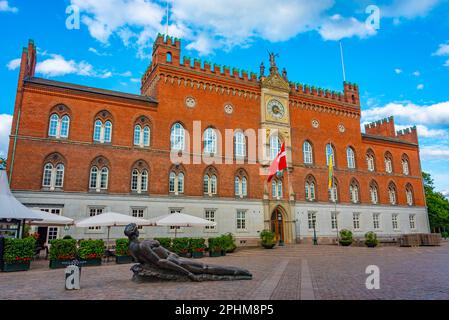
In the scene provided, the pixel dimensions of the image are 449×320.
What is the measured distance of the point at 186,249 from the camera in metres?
21.9

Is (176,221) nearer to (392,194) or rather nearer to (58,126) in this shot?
(58,126)

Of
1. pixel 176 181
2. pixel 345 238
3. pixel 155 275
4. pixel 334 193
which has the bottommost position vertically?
pixel 155 275

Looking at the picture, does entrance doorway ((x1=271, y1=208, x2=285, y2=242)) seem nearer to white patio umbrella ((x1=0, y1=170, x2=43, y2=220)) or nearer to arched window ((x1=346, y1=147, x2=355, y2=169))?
arched window ((x1=346, y1=147, x2=355, y2=169))

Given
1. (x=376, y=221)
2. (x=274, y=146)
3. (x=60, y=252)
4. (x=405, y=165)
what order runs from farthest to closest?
(x=405, y=165)
(x=376, y=221)
(x=274, y=146)
(x=60, y=252)

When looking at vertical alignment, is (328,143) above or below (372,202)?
above

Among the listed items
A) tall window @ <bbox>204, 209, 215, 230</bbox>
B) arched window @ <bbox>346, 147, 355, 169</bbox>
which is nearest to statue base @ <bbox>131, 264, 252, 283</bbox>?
tall window @ <bbox>204, 209, 215, 230</bbox>

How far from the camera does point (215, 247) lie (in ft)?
77.7

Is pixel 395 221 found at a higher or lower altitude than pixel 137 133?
lower

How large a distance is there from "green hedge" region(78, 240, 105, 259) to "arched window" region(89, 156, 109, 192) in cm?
931

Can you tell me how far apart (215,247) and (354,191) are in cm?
2298

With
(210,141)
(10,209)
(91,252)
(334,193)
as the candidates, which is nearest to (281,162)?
(210,141)
